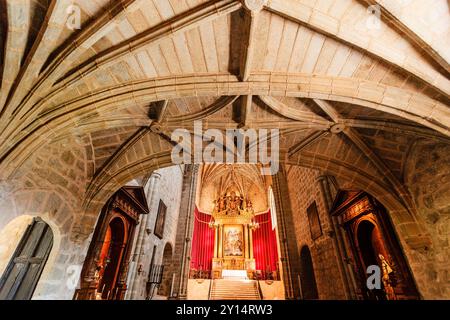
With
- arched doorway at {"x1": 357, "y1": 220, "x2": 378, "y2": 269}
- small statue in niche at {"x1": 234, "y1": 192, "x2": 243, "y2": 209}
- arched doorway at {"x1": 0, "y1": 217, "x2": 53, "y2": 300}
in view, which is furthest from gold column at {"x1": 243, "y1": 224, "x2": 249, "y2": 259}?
arched doorway at {"x1": 0, "y1": 217, "x2": 53, "y2": 300}

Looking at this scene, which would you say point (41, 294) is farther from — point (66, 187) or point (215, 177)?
point (215, 177)

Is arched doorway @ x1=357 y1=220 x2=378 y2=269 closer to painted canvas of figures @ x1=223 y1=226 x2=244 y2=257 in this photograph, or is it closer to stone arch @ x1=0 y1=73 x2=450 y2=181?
stone arch @ x1=0 y1=73 x2=450 y2=181

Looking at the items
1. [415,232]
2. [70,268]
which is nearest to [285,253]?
[415,232]

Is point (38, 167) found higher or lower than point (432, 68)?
lower

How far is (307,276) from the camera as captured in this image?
8172 millimetres

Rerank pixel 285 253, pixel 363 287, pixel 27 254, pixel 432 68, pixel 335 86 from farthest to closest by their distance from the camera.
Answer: pixel 285 253, pixel 363 287, pixel 27 254, pixel 335 86, pixel 432 68

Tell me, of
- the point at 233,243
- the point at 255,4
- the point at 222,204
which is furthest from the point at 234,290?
the point at 255,4

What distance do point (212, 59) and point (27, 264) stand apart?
15.6 ft

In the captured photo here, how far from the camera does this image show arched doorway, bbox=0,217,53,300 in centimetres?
360

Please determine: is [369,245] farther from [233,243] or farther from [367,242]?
[233,243]

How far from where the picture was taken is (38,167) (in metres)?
3.24

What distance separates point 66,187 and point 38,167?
2.23 feet

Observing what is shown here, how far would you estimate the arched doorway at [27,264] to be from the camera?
3600 millimetres

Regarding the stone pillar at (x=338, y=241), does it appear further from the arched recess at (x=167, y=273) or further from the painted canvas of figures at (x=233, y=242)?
the painted canvas of figures at (x=233, y=242)
